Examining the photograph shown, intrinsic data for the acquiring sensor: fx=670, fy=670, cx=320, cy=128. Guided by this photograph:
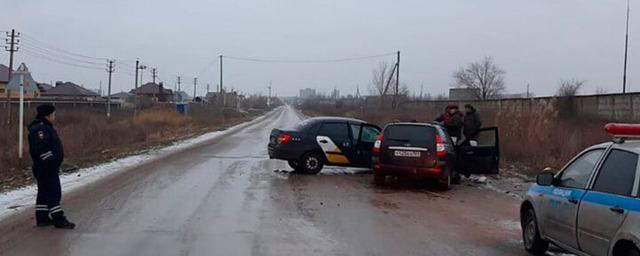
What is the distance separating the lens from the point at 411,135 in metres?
14.1

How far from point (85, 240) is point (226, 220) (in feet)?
7.14

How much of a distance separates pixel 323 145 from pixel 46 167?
877 cm

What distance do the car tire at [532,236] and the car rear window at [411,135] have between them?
574 centimetres

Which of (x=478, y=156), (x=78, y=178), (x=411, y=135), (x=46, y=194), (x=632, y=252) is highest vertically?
(x=411, y=135)

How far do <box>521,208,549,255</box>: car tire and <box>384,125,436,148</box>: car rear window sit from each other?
574 centimetres

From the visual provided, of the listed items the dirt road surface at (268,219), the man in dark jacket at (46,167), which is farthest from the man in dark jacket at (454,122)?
the man in dark jacket at (46,167)

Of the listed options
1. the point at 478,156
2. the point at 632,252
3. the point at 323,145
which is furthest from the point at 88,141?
Answer: the point at 632,252

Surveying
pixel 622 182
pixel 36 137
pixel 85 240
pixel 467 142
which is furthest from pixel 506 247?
pixel 467 142

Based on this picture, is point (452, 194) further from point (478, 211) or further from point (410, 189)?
point (478, 211)

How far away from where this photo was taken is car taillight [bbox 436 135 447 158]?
1372 cm

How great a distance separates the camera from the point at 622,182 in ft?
18.9

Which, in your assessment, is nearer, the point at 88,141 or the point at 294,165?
the point at 294,165

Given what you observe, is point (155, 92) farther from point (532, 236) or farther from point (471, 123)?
point (532, 236)

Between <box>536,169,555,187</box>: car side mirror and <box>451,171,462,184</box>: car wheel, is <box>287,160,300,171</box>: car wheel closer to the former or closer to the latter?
<box>451,171,462,184</box>: car wheel
